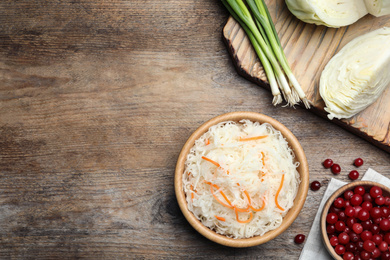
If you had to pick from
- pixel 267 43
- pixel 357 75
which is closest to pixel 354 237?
pixel 357 75

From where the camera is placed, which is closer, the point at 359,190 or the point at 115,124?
the point at 359,190

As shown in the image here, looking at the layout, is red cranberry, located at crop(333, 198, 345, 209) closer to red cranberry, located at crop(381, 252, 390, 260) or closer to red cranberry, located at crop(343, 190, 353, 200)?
red cranberry, located at crop(343, 190, 353, 200)

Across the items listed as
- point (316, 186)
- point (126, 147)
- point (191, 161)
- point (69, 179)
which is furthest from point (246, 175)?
point (69, 179)

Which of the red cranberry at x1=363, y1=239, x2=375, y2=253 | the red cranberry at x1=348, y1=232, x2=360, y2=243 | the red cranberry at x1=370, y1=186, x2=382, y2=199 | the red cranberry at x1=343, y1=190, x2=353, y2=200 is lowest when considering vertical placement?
the red cranberry at x1=348, y1=232, x2=360, y2=243

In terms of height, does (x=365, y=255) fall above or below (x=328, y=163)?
below

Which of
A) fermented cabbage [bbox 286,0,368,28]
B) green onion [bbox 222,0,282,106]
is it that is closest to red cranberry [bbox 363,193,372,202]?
green onion [bbox 222,0,282,106]

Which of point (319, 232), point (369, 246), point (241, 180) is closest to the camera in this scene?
point (241, 180)

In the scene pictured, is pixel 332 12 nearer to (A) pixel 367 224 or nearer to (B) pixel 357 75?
(B) pixel 357 75
